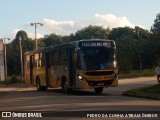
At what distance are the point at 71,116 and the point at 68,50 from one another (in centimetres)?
1418

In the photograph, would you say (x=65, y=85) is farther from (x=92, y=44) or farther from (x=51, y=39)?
(x=51, y=39)

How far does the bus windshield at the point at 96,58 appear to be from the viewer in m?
27.9

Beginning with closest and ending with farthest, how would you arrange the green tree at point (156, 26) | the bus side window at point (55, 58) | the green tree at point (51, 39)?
the bus side window at point (55, 58) < the green tree at point (156, 26) < the green tree at point (51, 39)

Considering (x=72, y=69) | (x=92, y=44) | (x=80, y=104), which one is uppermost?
(x=92, y=44)

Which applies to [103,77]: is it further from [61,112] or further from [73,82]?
[61,112]

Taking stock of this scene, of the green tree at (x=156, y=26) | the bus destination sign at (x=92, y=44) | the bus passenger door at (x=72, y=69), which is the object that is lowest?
the bus passenger door at (x=72, y=69)

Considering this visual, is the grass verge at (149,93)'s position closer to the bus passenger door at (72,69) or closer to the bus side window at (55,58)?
the bus passenger door at (72,69)

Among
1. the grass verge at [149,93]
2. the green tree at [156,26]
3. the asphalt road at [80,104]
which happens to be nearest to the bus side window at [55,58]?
the asphalt road at [80,104]

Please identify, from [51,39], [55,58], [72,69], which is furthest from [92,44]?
[51,39]

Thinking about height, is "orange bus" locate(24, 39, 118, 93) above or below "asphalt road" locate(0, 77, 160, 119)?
above

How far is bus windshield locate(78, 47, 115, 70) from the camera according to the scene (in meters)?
27.9

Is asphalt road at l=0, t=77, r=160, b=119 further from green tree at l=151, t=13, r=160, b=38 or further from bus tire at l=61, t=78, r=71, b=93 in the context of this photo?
green tree at l=151, t=13, r=160, b=38

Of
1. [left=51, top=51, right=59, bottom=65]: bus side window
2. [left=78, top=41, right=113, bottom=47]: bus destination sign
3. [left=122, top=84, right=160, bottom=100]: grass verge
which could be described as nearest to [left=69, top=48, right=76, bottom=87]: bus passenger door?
[left=78, top=41, right=113, bottom=47]: bus destination sign

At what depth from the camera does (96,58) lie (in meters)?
28.0
